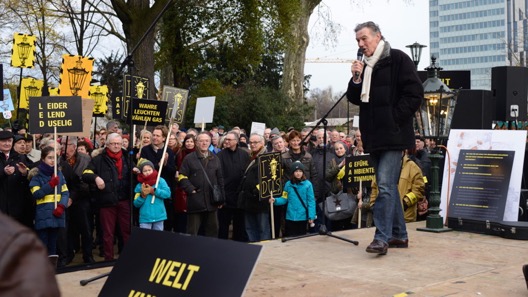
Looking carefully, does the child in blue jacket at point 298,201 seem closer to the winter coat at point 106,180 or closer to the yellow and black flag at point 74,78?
the winter coat at point 106,180

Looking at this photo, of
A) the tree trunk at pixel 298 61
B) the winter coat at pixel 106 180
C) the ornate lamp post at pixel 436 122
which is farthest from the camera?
the tree trunk at pixel 298 61

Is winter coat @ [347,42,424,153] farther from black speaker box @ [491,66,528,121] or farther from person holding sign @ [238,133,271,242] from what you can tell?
black speaker box @ [491,66,528,121]

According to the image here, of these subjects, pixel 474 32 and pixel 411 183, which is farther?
pixel 474 32

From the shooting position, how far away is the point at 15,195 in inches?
373

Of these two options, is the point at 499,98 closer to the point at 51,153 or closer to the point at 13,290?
the point at 51,153

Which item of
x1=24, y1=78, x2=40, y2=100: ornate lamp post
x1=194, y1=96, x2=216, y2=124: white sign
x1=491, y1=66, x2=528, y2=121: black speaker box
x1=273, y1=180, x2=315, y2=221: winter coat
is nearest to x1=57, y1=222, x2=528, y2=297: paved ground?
x1=273, y1=180, x2=315, y2=221: winter coat

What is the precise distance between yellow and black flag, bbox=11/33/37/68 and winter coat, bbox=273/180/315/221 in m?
8.97

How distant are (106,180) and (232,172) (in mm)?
2276

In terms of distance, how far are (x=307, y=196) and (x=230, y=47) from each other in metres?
15.2

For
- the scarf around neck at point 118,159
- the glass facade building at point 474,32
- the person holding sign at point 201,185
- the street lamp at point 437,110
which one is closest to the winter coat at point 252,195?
the person holding sign at point 201,185

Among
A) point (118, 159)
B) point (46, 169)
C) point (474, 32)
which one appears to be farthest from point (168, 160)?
Answer: point (474, 32)

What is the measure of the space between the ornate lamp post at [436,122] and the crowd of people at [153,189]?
127 centimetres

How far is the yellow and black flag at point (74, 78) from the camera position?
13539 mm

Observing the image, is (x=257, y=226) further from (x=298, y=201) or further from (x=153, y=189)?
(x=153, y=189)
